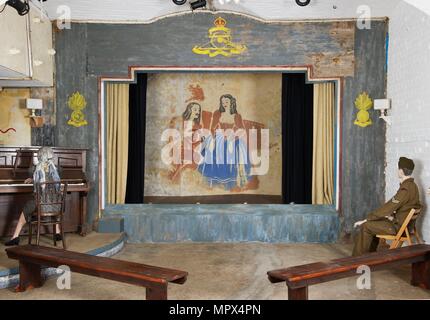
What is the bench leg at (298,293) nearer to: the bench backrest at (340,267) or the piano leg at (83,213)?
the bench backrest at (340,267)

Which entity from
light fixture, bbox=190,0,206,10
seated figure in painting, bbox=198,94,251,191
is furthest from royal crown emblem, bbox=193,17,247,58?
seated figure in painting, bbox=198,94,251,191

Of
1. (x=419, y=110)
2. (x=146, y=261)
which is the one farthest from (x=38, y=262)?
(x=419, y=110)

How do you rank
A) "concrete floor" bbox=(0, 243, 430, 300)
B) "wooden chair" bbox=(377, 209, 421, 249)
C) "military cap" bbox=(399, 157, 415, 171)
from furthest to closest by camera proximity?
1. "military cap" bbox=(399, 157, 415, 171)
2. "wooden chair" bbox=(377, 209, 421, 249)
3. "concrete floor" bbox=(0, 243, 430, 300)

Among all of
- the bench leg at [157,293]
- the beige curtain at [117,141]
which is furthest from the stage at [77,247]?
the bench leg at [157,293]

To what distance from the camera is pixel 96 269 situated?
3.33 m

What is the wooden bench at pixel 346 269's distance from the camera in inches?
126

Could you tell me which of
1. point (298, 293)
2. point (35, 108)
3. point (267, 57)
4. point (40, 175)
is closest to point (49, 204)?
point (40, 175)

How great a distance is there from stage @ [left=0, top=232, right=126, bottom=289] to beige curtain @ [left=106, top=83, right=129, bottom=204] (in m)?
1.01

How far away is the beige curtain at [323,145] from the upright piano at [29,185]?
11.5 ft

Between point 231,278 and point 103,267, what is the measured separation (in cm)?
158

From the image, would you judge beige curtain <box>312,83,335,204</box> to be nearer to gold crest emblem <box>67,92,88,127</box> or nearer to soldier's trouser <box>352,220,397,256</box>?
soldier's trouser <box>352,220,397,256</box>

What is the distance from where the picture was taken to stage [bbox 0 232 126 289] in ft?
13.6

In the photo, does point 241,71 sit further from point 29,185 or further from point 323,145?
point 29,185
